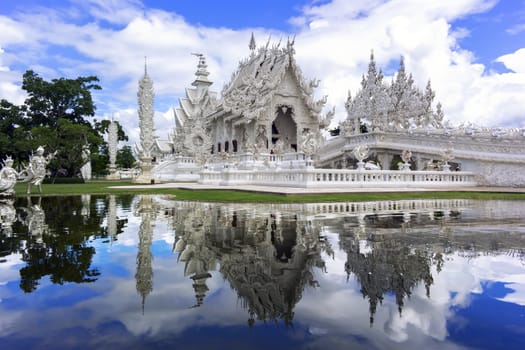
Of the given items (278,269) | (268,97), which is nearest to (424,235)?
(278,269)

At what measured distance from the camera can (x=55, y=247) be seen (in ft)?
17.3

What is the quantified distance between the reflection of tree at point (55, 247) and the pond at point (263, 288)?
0.08 feet

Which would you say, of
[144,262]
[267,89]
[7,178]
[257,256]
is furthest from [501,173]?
[7,178]

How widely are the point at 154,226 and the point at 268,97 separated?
2274 cm

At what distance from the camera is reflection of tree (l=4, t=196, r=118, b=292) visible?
3.99 metres

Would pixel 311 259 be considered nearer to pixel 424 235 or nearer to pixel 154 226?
pixel 424 235

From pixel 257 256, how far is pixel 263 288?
1.20 meters

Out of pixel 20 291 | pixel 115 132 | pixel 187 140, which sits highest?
pixel 115 132

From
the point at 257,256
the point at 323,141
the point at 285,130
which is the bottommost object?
the point at 257,256

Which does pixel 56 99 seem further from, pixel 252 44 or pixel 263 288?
pixel 263 288

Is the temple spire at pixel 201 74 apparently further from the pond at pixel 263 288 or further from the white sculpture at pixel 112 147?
the pond at pixel 263 288

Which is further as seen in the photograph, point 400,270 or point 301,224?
point 301,224

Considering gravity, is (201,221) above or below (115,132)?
below

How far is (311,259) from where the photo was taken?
4625mm
